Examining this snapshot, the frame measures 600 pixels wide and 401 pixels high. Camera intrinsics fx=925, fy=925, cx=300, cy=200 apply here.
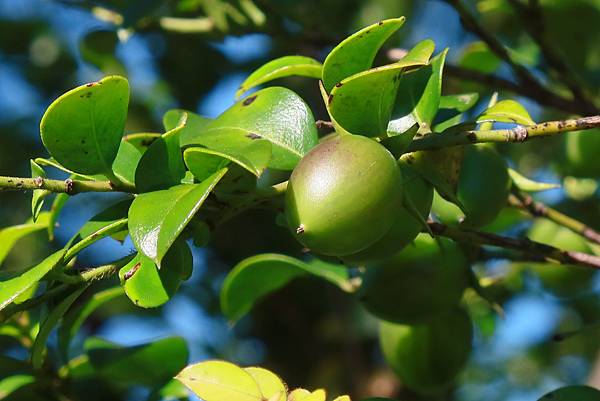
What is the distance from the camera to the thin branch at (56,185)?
2.46 ft

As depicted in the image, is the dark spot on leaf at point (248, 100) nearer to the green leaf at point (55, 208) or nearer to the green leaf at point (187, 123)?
the green leaf at point (187, 123)

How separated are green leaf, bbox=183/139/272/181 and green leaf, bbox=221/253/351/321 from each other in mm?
414

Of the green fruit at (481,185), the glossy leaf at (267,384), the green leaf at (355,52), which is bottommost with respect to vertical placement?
the green fruit at (481,185)

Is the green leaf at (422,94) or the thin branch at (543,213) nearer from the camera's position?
the green leaf at (422,94)

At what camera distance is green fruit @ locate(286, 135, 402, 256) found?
740 millimetres

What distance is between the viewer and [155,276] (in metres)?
0.79

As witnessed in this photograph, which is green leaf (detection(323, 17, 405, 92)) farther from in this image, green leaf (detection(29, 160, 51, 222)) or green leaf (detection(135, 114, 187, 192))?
green leaf (detection(29, 160, 51, 222))

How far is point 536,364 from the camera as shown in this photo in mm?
2492

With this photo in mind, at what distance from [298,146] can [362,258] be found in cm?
12

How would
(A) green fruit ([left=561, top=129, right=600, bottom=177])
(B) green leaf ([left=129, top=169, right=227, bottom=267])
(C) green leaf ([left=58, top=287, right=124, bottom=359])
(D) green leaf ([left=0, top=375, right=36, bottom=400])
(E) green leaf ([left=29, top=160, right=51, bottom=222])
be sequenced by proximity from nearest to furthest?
(B) green leaf ([left=129, top=169, right=227, bottom=267]) < (E) green leaf ([left=29, top=160, right=51, bottom=222]) < (D) green leaf ([left=0, top=375, right=36, bottom=400]) < (C) green leaf ([left=58, top=287, right=124, bottom=359]) < (A) green fruit ([left=561, top=129, right=600, bottom=177])

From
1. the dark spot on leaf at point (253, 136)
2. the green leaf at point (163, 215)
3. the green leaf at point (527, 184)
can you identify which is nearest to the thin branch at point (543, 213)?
the green leaf at point (527, 184)

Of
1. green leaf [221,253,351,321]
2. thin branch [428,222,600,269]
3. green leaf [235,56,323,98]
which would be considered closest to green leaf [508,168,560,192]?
thin branch [428,222,600,269]

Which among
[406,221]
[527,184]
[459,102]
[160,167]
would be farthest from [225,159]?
[527,184]

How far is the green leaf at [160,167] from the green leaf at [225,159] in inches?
0.8
